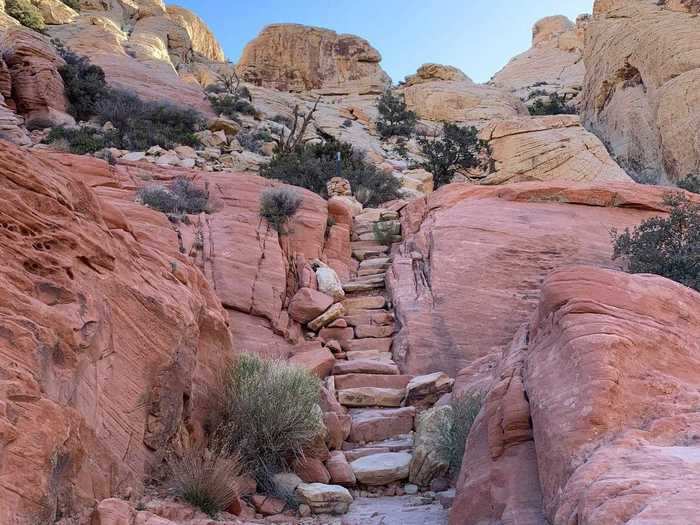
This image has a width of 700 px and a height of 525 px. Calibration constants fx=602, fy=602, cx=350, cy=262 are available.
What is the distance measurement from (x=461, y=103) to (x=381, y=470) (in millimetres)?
31447

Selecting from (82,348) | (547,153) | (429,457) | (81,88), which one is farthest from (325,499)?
(81,88)

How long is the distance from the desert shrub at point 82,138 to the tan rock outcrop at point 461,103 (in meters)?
20.7

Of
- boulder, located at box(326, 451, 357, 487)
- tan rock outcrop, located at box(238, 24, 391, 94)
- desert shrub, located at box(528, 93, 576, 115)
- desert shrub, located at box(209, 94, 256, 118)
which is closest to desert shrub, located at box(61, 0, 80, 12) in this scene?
tan rock outcrop, located at box(238, 24, 391, 94)

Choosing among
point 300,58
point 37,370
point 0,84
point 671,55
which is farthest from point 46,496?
point 300,58

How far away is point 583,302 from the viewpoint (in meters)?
4.29

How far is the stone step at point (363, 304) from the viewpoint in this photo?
9.46 metres

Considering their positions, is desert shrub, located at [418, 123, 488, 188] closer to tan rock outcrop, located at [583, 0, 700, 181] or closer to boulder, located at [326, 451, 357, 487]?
tan rock outcrop, located at [583, 0, 700, 181]

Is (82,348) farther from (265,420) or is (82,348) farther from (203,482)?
(265,420)

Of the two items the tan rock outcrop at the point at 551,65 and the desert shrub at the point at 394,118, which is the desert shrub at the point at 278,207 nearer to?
the desert shrub at the point at 394,118

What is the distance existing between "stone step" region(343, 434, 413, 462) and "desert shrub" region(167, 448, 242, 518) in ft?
5.71

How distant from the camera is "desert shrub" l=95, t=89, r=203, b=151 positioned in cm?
1794

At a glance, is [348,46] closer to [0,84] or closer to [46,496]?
[0,84]

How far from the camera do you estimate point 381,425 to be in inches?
260

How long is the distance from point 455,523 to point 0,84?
62.0 ft
